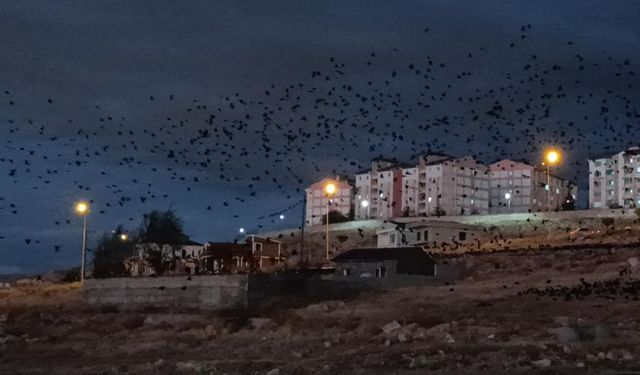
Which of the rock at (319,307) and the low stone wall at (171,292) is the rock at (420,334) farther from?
the low stone wall at (171,292)

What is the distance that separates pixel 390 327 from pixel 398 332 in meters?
1.51

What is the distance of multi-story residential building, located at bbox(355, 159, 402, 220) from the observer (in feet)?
574

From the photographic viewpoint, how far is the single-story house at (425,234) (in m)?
98.1

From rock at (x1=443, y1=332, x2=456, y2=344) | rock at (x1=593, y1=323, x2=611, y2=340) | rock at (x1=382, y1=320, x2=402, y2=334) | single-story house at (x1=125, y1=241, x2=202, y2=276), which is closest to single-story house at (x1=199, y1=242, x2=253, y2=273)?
single-story house at (x1=125, y1=241, x2=202, y2=276)

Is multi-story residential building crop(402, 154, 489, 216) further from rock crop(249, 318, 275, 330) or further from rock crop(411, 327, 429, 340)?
rock crop(411, 327, 429, 340)

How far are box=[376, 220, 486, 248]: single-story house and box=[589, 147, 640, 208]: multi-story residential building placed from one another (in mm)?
60908

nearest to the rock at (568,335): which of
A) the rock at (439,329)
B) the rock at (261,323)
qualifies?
the rock at (439,329)

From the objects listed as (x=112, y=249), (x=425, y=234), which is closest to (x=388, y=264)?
(x=425, y=234)

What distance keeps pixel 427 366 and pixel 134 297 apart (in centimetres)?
3473

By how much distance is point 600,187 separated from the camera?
6811 inches

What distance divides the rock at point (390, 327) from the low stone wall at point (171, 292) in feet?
47.1

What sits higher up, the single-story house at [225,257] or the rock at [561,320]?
the single-story house at [225,257]

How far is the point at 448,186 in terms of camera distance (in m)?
163

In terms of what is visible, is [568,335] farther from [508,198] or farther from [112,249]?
[508,198]
